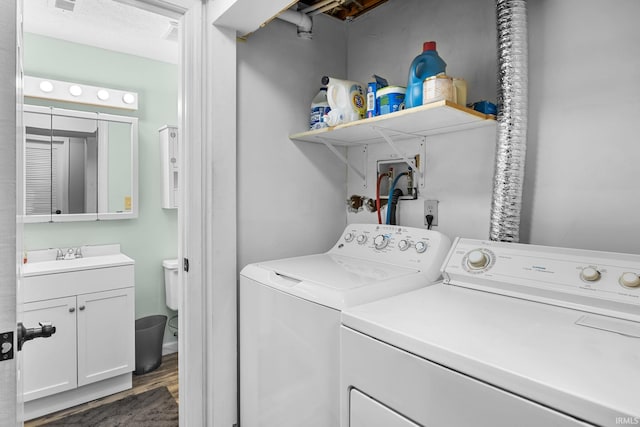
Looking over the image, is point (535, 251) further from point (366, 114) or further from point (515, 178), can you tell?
point (366, 114)

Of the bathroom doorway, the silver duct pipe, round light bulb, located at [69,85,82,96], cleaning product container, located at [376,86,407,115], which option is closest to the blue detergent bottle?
cleaning product container, located at [376,86,407,115]

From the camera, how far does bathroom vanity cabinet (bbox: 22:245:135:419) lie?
2072mm

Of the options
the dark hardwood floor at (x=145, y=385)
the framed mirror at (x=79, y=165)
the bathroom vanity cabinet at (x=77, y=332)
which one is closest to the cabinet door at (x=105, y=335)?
the bathroom vanity cabinet at (x=77, y=332)

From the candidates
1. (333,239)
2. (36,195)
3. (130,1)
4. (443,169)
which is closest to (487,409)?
(443,169)

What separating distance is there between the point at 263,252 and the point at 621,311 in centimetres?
142

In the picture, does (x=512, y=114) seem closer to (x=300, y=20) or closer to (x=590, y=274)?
(x=590, y=274)

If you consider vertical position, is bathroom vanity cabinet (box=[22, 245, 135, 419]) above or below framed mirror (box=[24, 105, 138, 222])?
below

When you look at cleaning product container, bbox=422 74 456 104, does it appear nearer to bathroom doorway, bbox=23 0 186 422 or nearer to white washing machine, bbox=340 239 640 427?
white washing machine, bbox=340 239 640 427

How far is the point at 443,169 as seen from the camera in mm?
1624

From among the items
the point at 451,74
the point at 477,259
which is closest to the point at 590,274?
the point at 477,259

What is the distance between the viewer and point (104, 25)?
233cm

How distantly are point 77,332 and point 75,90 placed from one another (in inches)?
70.0

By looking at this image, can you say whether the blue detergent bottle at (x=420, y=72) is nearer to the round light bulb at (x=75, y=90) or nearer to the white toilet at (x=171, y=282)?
the white toilet at (x=171, y=282)

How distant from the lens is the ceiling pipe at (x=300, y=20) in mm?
1716
